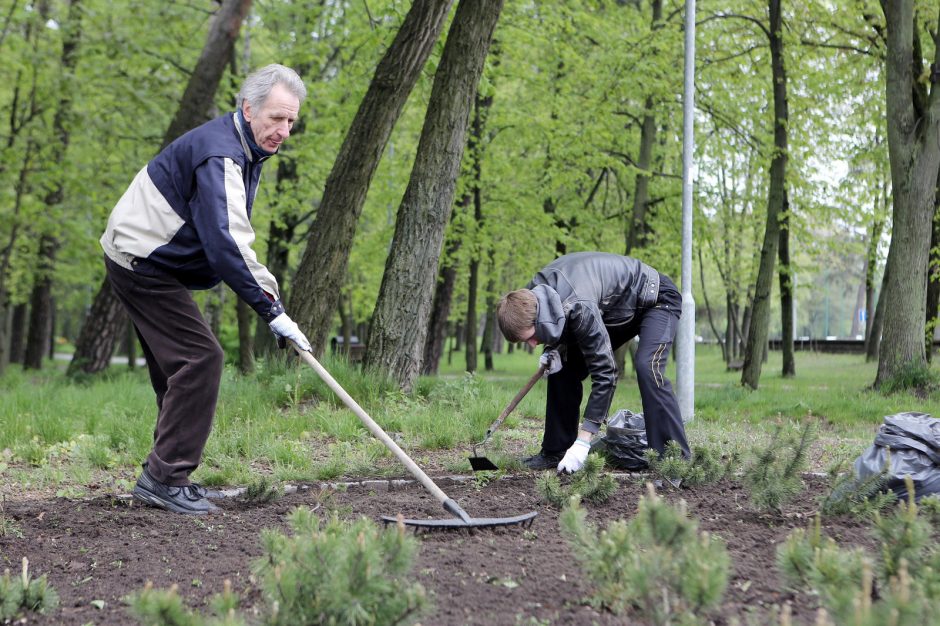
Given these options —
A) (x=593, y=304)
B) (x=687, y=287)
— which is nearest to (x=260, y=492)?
(x=593, y=304)

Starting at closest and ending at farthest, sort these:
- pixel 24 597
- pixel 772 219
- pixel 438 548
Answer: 1. pixel 24 597
2. pixel 438 548
3. pixel 772 219

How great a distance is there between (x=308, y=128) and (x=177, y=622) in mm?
14515

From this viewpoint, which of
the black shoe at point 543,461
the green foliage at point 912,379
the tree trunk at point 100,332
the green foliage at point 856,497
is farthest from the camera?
the tree trunk at point 100,332

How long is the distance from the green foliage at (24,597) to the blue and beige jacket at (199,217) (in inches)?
61.9

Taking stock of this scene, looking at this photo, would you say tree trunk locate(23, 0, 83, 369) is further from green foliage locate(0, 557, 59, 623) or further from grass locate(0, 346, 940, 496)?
green foliage locate(0, 557, 59, 623)

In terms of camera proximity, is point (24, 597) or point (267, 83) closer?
point (24, 597)

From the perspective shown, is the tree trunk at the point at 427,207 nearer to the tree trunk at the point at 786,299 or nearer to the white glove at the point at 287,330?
the white glove at the point at 287,330

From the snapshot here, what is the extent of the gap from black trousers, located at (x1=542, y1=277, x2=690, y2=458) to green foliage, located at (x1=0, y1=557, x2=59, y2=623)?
3136mm

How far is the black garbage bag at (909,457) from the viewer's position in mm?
3975

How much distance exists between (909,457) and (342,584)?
10.3ft

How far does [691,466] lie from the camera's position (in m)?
4.42

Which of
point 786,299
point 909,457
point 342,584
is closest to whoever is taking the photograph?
point 342,584

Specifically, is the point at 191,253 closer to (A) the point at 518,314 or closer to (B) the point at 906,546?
(A) the point at 518,314

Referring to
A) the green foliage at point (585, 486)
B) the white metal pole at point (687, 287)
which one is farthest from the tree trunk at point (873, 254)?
the green foliage at point (585, 486)
